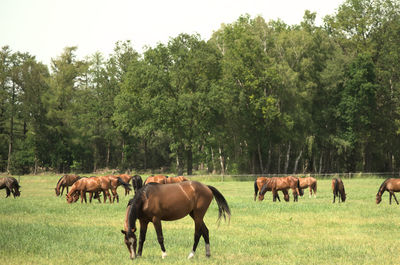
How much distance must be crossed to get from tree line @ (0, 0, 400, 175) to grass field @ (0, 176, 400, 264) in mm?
41232

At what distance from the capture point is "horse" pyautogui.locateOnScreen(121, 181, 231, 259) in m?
12.3

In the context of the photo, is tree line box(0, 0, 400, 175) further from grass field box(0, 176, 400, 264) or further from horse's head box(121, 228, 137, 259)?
horse's head box(121, 228, 137, 259)

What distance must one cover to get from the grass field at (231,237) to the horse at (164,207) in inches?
19.8

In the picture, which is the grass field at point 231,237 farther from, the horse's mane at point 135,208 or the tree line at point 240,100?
the tree line at point 240,100

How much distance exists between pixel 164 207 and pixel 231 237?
4.14 m

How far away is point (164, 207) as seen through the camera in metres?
12.6

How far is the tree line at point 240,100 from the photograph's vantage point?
66312 mm

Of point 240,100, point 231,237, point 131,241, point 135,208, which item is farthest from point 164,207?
point 240,100

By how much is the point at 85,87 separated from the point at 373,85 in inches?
1904

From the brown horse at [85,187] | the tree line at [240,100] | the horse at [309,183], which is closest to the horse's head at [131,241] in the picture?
the brown horse at [85,187]

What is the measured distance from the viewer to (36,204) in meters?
27.9

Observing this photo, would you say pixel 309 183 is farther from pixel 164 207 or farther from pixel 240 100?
pixel 240 100

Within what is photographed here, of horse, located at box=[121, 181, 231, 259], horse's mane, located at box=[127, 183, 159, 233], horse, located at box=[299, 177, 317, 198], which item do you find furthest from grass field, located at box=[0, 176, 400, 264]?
horse, located at box=[299, 177, 317, 198]

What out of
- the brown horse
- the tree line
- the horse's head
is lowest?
the horse's head
